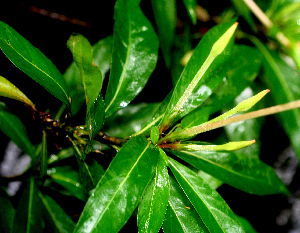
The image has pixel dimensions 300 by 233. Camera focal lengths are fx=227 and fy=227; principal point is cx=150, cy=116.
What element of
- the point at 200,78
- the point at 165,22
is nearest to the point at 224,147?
the point at 200,78

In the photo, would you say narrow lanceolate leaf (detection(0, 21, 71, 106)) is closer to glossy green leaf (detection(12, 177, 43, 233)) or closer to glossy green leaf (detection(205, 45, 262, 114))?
glossy green leaf (detection(12, 177, 43, 233))

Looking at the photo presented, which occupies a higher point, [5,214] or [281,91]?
[281,91]

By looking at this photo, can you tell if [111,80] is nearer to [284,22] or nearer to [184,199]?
[184,199]

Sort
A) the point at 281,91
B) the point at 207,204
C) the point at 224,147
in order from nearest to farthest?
the point at 224,147
the point at 207,204
the point at 281,91

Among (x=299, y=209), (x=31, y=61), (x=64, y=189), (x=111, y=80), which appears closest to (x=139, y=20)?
(x=111, y=80)

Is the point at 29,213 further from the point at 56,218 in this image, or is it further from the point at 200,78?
the point at 200,78

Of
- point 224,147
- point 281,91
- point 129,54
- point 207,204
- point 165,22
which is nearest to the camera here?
point 224,147
